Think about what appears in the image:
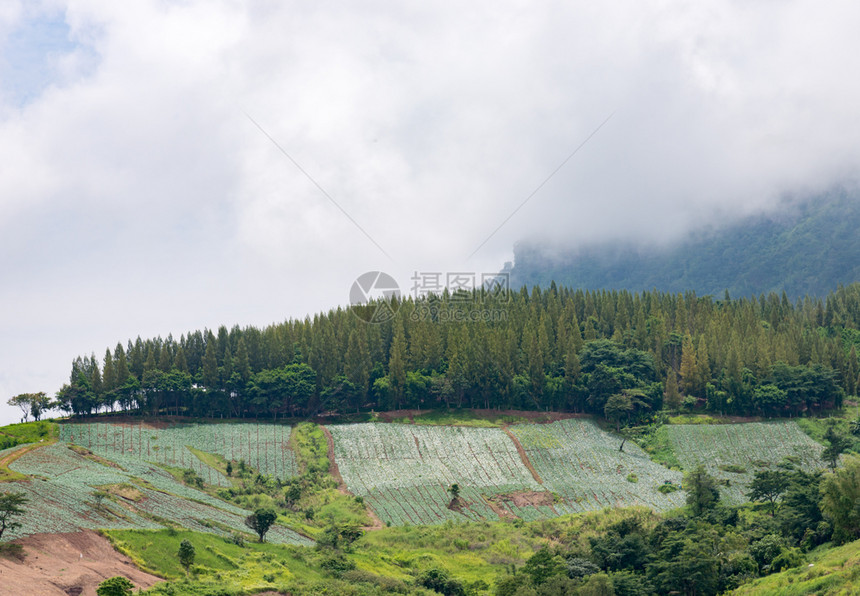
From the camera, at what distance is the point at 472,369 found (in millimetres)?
86312

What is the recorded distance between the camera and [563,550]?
49.7 metres

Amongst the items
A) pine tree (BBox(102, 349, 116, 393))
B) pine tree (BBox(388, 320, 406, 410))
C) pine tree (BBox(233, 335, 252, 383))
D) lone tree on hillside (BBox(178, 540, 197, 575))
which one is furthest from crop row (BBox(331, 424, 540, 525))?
pine tree (BBox(102, 349, 116, 393))

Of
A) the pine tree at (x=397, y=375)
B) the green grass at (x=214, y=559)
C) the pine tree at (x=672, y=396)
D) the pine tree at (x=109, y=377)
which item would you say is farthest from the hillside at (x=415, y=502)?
the pine tree at (x=109, y=377)

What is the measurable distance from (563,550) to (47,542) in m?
28.0

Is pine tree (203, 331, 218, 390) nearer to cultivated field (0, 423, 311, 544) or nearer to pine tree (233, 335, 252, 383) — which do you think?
pine tree (233, 335, 252, 383)

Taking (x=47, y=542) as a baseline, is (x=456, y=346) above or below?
above

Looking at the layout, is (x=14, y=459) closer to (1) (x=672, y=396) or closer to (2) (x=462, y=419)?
(2) (x=462, y=419)

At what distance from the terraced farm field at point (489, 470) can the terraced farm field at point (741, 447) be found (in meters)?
3.72

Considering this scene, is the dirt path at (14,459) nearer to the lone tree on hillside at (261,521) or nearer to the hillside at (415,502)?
the hillside at (415,502)

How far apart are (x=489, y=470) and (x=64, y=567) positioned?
38658 mm

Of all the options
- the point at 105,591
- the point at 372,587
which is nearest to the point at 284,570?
the point at 372,587

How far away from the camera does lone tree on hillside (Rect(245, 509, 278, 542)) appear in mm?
46688

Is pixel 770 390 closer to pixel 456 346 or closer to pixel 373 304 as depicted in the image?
pixel 456 346

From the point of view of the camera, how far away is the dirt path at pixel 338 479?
5844 centimetres
